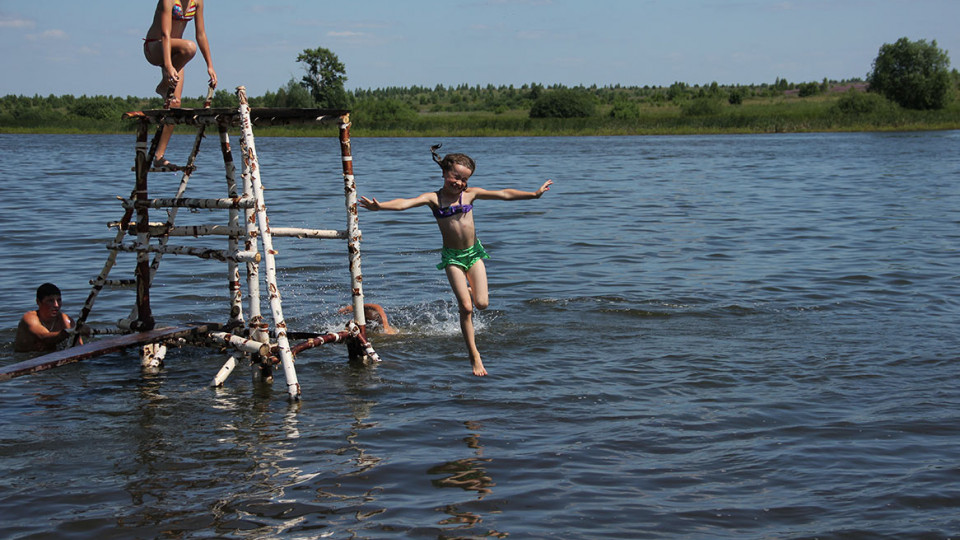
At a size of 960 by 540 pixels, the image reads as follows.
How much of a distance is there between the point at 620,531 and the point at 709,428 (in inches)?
80.5

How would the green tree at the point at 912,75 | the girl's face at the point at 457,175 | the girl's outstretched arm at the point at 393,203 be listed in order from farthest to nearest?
the green tree at the point at 912,75 < the girl's face at the point at 457,175 < the girl's outstretched arm at the point at 393,203

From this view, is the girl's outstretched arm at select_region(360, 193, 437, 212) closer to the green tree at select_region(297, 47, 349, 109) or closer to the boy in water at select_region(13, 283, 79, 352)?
the boy in water at select_region(13, 283, 79, 352)

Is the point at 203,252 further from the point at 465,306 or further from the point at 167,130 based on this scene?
the point at 465,306

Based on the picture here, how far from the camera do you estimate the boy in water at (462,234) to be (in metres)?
8.56

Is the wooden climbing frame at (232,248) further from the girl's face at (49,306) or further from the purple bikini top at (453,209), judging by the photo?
the purple bikini top at (453,209)

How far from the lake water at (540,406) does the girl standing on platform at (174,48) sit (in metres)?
2.60

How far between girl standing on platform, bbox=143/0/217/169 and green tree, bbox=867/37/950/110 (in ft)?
300

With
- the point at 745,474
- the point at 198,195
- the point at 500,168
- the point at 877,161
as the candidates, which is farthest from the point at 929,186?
the point at 745,474

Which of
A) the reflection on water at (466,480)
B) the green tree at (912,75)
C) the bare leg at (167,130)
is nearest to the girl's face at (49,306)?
the bare leg at (167,130)

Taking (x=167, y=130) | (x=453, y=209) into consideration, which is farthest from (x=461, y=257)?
(x=167, y=130)

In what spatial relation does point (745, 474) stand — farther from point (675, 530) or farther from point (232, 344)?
point (232, 344)

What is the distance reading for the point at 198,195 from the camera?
2600cm

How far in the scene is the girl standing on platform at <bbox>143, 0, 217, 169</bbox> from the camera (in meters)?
8.16

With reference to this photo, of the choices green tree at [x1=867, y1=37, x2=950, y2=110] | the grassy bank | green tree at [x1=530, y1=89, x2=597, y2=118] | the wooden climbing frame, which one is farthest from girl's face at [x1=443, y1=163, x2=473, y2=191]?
green tree at [x1=867, y1=37, x2=950, y2=110]
